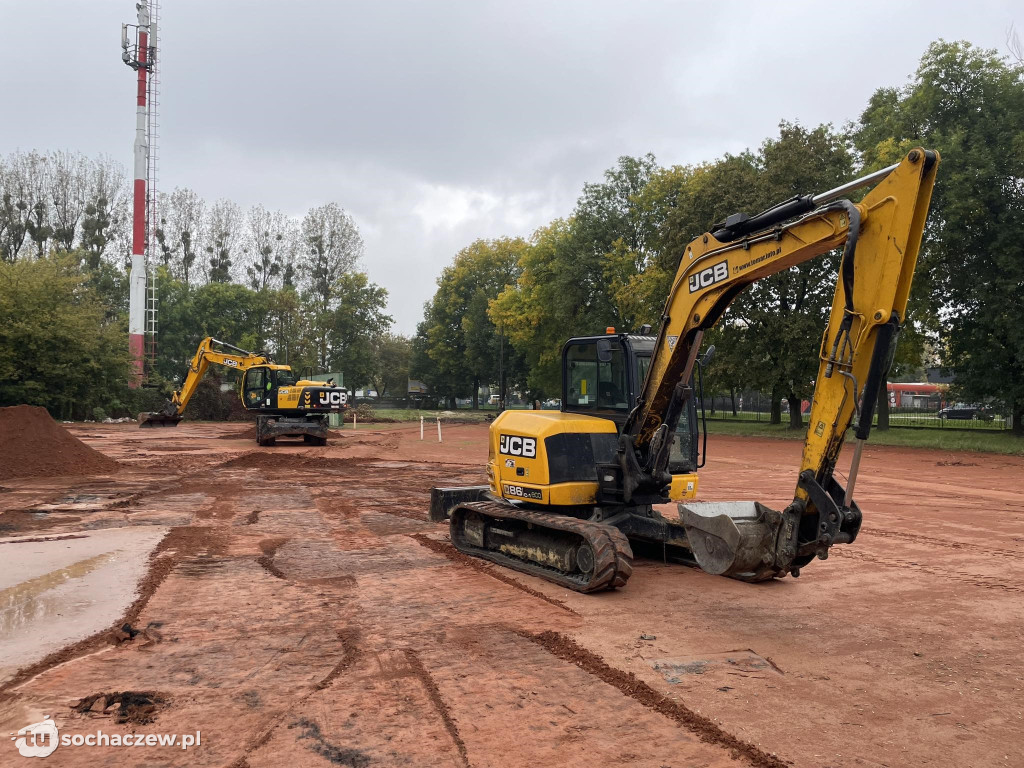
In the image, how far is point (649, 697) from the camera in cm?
500

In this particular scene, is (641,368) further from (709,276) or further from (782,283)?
(782,283)

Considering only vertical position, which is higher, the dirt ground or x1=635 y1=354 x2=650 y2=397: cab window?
x1=635 y1=354 x2=650 y2=397: cab window

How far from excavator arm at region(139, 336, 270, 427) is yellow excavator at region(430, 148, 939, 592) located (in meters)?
21.7

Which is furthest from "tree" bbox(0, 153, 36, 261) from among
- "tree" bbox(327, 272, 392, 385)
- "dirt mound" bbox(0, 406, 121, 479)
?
"dirt mound" bbox(0, 406, 121, 479)

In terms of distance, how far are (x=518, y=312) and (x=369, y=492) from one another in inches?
1574

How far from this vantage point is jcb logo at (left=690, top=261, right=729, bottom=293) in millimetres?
7055

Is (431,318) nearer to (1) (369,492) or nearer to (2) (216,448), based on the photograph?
(2) (216,448)

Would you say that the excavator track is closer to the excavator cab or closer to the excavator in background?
the excavator cab

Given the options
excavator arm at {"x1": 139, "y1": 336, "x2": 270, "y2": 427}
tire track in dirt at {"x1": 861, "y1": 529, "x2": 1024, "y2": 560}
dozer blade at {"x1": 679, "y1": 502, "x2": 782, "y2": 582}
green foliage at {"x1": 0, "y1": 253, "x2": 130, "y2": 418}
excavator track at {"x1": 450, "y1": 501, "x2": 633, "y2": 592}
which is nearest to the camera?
dozer blade at {"x1": 679, "y1": 502, "x2": 782, "y2": 582}

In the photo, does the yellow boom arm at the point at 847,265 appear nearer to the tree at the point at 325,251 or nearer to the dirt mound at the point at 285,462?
the dirt mound at the point at 285,462

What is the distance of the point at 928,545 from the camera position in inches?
423

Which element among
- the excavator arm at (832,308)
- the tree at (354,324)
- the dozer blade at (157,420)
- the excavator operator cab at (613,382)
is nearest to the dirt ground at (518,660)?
the excavator arm at (832,308)

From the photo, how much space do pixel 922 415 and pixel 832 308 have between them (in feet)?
180

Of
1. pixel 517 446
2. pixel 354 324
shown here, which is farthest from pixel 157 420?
pixel 517 446
